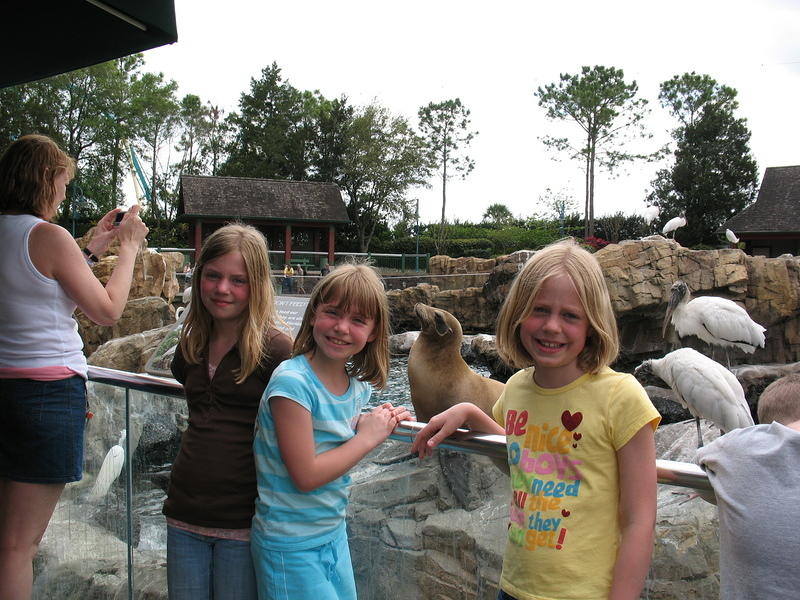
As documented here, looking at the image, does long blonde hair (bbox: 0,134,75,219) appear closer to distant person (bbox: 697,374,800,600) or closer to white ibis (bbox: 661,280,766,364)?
distant person (bbox: 697,374,800,600)

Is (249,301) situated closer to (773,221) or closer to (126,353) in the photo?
(126,353)

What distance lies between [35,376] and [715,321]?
12286 millimetres

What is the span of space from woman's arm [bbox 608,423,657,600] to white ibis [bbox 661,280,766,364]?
39.4ft

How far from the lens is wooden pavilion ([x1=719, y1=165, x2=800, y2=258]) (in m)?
30.3

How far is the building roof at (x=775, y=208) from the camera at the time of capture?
3042cm

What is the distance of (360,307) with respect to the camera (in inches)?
67.7

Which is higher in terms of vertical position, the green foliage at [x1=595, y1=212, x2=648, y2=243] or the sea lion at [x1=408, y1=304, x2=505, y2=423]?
the green foliage at [x1=595, y1=212, x2=648, y2=243]

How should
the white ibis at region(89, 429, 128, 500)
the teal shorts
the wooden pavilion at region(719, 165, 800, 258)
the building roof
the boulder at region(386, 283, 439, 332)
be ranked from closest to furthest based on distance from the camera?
the teal shorts → the white ibis at region(89, 429, 128, 500) → the boulder at region(386, 283, 439, 332) → the wooden pavilion at region(719, 165, 800, 258) → the building roof

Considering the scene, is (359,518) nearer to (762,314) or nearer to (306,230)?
(762,314)

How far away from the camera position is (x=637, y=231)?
36.7 m

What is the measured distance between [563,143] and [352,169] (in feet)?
42.6

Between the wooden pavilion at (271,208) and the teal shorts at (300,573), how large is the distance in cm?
3214

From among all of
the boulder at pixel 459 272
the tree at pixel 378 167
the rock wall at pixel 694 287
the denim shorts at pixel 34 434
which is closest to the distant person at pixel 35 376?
the denim shorts at pixel 34 434

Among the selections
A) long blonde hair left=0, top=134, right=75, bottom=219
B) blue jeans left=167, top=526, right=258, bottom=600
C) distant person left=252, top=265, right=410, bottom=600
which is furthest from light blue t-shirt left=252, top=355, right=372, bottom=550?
long blonde hair left=0, top=134, right=75, bottom=219
